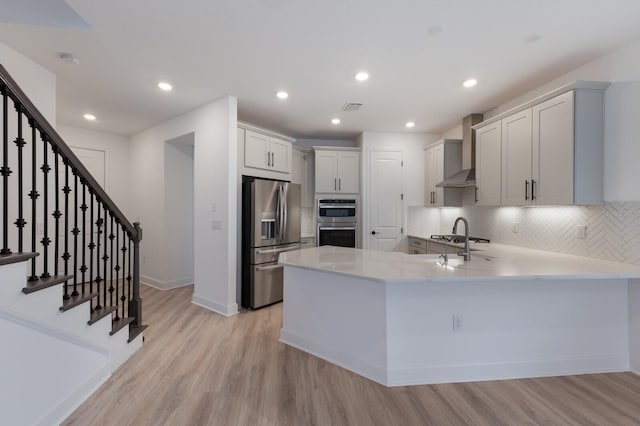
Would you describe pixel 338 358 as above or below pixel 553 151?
below

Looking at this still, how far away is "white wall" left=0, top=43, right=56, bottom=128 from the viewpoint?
8.01ft

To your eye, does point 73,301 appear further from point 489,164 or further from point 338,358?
point 489,164

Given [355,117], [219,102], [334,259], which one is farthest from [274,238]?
[355,117]

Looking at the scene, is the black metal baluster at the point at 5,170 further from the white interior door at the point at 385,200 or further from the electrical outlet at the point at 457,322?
the white interior door at the point at 385,200

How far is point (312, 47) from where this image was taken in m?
2.36

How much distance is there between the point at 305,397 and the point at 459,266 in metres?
1.48

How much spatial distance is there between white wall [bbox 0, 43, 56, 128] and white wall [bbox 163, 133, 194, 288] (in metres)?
1.55

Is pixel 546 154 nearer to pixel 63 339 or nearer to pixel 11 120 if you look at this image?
pixel 63 339

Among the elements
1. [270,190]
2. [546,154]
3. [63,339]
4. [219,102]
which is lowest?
[63,339]

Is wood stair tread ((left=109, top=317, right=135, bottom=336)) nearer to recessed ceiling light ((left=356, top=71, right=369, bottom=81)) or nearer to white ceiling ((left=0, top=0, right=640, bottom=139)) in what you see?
white ceiling ((left=0, top=0, right=640, bottom=139))

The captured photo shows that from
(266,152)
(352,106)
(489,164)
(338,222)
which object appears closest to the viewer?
(489,164)

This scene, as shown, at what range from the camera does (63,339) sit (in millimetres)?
1783

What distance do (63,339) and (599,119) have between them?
14.5 ft

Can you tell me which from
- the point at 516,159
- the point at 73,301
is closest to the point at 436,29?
the point at 516,159
